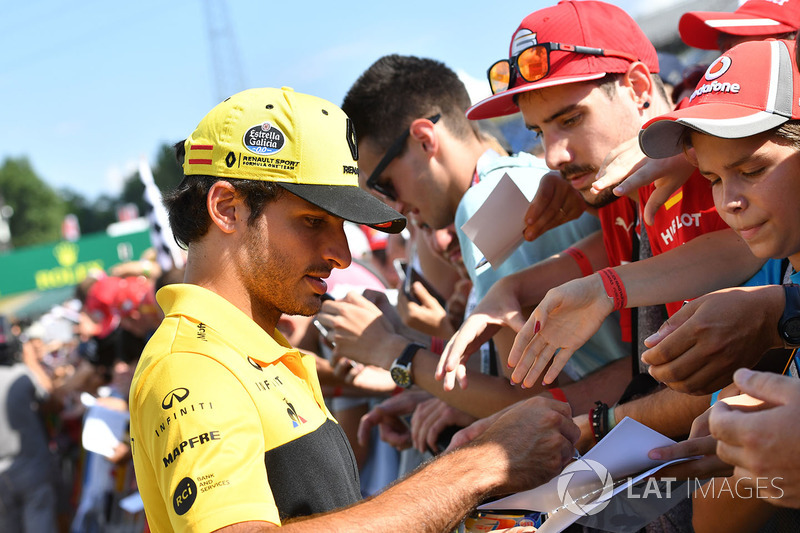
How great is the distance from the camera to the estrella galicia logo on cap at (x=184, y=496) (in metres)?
1.64

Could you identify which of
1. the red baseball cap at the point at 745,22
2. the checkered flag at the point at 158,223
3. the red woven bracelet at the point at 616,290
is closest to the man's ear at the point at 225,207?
the red woven bracelet at the point at 616,290

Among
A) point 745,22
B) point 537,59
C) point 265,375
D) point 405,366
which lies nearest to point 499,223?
point 537,59

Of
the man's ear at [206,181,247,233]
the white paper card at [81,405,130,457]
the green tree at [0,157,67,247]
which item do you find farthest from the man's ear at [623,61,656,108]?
the green tree at [0,157,67,247]

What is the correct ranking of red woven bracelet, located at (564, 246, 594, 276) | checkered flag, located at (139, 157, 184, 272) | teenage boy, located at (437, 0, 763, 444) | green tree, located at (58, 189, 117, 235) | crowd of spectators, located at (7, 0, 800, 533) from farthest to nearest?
green tree, located at (58, 189, 117, 235) → checkered flag, located at (139, 157, 184, 272) → red woven bracelet, located at (564, 246, 594, 276) → teenage boy, located at (437, 0, 763, 444) → crowd of spectators, located at (7, 0, 800, 533)

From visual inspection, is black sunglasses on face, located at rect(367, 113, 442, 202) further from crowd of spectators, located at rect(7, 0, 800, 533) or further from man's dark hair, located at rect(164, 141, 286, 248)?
man's dark hair, located at rect(164, 141, 286, 248)

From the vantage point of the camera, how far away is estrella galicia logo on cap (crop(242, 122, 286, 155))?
2.17 m

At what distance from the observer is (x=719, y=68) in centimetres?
203

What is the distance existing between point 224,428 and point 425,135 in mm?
2450

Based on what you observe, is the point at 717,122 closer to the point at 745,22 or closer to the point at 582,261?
the point at 582,261

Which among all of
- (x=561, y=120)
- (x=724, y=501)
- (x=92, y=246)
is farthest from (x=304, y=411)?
(x=92, y=246)

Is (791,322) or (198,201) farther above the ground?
(198,201)

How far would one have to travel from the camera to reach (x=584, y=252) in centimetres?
311

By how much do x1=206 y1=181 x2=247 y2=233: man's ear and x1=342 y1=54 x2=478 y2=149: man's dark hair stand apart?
1.81 metres

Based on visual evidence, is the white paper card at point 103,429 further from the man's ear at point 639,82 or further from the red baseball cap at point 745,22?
the red baseball cap at point 745,22
